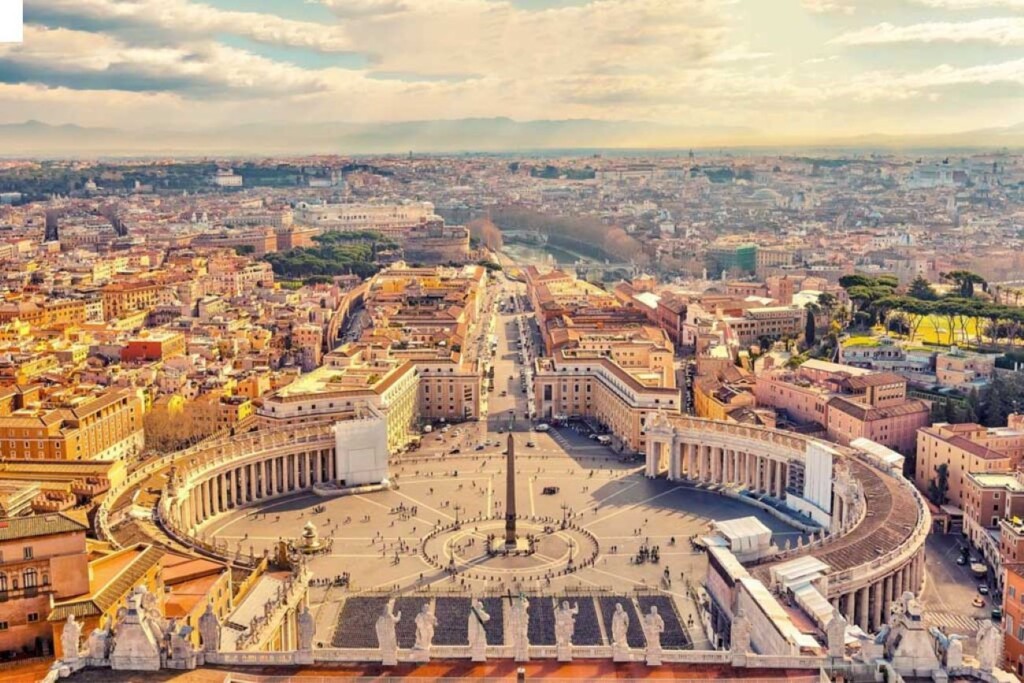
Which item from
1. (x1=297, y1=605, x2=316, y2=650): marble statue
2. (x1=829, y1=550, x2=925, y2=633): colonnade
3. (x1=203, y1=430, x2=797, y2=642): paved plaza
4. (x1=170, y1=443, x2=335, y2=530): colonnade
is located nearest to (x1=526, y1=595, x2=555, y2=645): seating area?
(x1=203, y1=430, x2=797, y2=642): paved plaza

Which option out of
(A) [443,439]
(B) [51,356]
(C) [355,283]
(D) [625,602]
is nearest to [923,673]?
(D) [625,602]

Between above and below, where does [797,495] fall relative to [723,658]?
below

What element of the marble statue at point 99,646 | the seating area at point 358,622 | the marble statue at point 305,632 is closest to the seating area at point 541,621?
the seating area at point 358,622

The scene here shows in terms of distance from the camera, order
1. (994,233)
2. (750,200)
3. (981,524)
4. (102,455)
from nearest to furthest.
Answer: (981,524), (102,455), (994,233), (750,200)

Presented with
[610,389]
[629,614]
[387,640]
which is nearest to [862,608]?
[629,614]

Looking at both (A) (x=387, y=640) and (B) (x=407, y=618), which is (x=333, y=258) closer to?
(B) (x=407, y=618)

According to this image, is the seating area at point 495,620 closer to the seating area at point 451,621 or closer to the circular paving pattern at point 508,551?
the seating area at point 451,621

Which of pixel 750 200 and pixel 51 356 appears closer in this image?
pixel 51 356

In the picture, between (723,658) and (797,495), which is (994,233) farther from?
(723,658)
